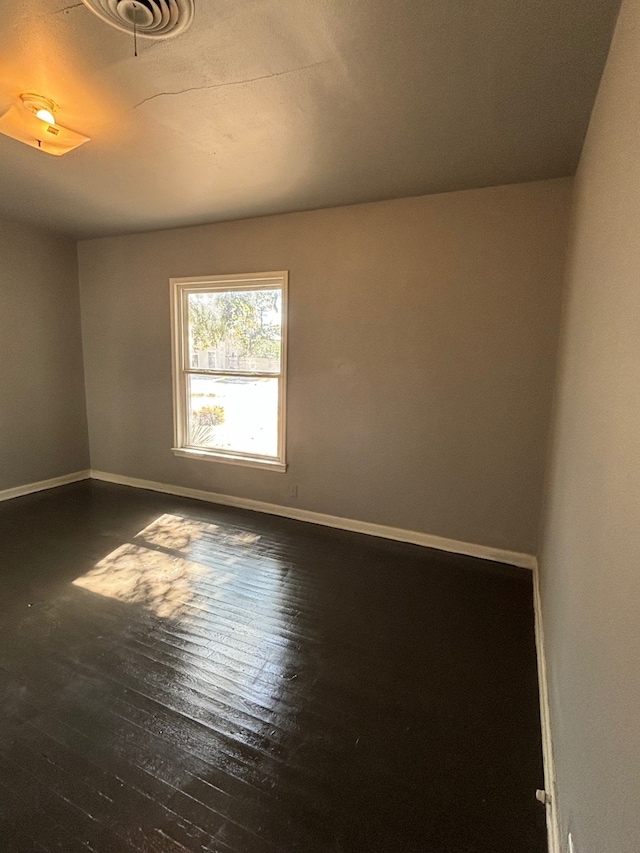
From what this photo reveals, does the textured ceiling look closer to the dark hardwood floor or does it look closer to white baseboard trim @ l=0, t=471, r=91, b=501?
the dark hardwood floor

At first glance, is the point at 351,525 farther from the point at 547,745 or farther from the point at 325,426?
the point at 547,745

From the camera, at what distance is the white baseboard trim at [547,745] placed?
1249 millimetres

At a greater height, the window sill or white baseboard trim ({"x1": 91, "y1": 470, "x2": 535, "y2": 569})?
the window sill

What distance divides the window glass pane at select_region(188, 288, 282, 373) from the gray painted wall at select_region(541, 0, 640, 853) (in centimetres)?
249

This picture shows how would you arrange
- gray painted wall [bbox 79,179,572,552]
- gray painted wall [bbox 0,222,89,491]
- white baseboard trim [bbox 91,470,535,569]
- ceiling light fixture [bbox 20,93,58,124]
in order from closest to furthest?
ceiling light fixture [bbox 20,93,58,124]
gray painted wall [bbox 79,179,572,552]
white baseboard trim [bbox 91,470,535,569]
gray painted wall [bbox 0,222,89,491]

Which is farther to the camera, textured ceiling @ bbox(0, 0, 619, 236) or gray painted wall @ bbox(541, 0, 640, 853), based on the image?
textured ceiling @ bbox(0, 0, 619, 236)

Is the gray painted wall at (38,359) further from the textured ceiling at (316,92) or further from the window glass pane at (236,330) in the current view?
the window glass pane at (236,330)

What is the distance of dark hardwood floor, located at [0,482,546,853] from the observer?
1.30m

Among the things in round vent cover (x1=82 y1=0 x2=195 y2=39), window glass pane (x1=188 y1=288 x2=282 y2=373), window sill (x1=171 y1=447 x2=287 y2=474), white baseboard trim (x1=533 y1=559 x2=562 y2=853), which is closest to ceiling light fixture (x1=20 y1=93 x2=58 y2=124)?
round vent cover (x1=82 y1=0 x2=195 y2=39)

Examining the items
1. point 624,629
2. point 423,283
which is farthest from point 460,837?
point 423,283

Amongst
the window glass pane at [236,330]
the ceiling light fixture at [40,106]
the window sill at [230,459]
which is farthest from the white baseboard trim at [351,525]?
the ceiling light fixture at [40,106]

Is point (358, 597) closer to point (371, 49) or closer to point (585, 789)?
point (585, 789)

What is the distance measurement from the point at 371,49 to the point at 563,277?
1782 mm

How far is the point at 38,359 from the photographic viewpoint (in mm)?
4270
